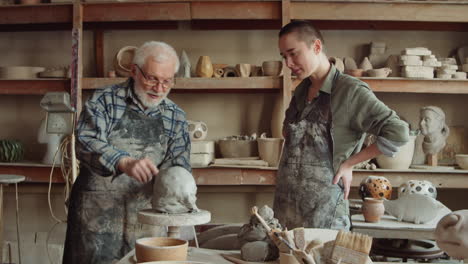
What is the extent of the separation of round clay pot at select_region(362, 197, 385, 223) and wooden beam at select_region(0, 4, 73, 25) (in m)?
3.03

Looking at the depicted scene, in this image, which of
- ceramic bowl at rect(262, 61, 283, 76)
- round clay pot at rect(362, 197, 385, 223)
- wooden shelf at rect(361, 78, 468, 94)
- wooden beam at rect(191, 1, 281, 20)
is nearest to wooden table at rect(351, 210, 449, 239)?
round clay pot at rect(362, 197, 385, 223)

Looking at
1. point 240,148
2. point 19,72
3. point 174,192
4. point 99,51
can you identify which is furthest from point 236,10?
point 174,192

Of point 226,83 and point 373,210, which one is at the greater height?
point 226,83

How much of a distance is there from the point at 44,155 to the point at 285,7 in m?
2.57

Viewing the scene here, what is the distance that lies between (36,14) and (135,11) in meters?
0.93

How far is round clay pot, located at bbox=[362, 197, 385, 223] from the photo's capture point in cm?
318

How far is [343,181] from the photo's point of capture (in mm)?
2381

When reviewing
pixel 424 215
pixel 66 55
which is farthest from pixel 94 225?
pixel 66 55

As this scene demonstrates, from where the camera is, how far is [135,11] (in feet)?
14.7

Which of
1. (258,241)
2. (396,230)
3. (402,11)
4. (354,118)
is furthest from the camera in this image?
(402,11)

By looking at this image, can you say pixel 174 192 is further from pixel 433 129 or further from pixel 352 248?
pixel 433 129

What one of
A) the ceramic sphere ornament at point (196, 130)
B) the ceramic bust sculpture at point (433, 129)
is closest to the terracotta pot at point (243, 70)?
the ceramic sphere ornament at point (196, 130)

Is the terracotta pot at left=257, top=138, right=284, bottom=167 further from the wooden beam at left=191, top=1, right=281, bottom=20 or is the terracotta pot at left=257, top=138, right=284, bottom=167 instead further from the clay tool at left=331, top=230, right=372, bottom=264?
the clay tool at left=331, top=230, right=372, bottom=264

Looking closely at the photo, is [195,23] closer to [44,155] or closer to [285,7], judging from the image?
[285,7]
